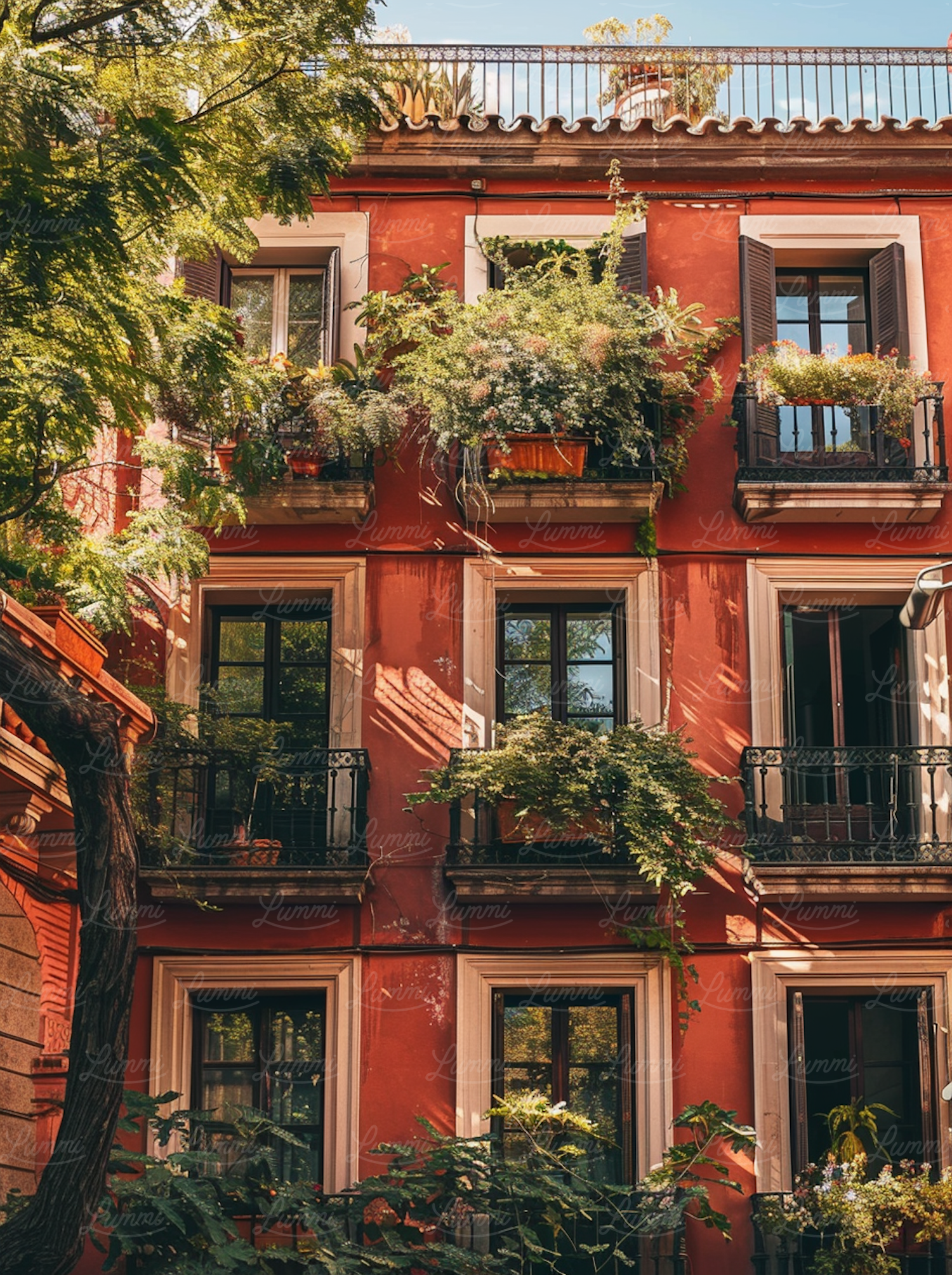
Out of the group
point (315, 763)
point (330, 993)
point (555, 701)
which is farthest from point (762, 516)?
point (330, 993)

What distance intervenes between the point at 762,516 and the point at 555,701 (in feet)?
7.89

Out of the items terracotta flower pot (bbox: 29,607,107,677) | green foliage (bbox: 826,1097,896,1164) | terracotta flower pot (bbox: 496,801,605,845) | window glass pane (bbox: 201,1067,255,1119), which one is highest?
terracotta flower pot (bbox: 29,607,107,677)

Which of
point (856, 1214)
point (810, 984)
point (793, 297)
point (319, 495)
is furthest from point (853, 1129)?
point (793, 297)

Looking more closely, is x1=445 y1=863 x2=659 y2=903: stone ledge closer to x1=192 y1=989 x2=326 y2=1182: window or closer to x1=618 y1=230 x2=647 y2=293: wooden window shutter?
x1=192 y1=989 x2=326 y2=1182: window

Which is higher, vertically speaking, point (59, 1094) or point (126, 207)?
point (126, 207)

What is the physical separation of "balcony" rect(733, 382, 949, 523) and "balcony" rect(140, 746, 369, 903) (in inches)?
165

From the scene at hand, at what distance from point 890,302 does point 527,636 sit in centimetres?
449

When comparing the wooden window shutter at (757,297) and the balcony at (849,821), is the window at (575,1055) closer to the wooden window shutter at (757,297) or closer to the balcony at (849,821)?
the balcony at (849,821)

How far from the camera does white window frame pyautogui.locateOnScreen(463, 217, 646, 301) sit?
1552 centimetres

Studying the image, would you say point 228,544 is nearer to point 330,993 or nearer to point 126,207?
point 330,993

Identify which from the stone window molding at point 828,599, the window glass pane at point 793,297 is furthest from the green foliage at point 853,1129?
the window glass pane at point 793,297

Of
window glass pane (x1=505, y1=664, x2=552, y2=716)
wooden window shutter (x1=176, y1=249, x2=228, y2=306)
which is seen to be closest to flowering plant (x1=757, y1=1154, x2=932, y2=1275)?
window glass pane (x1=505, y1=664, x2=552, y2=716)

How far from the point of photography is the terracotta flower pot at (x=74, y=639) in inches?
434

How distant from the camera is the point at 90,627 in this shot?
1274cm
